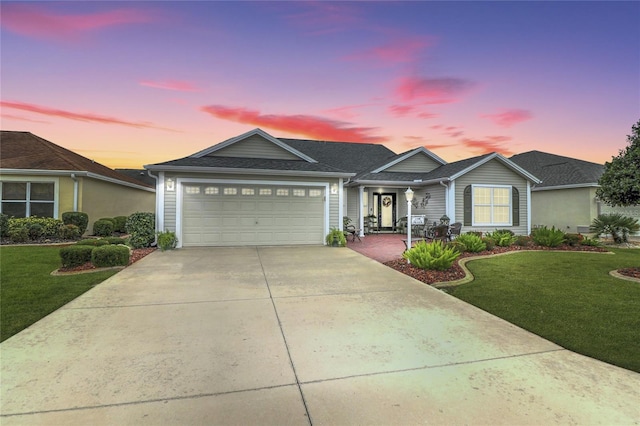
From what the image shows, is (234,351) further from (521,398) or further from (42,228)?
(42,228)

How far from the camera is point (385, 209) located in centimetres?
1686

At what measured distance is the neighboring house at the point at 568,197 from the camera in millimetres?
15602

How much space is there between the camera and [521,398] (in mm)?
2342

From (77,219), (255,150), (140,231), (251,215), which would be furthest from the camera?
(77,219)

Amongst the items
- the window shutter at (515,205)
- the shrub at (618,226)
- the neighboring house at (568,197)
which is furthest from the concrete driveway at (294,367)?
the neighboring house at (568,197)

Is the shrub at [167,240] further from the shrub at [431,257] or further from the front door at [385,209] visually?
the front door at [385,209]

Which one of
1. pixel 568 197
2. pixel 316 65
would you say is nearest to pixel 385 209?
pixel 316 65

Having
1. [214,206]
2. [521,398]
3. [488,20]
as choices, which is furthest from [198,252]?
[488,20]

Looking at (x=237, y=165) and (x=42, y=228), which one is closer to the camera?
(x=237, y=165)

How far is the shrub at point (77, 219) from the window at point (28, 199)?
122 cm

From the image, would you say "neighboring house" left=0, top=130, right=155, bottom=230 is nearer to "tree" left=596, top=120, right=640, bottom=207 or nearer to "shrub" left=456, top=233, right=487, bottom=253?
"shrub" left=456, top=233, right=487, bottom=253

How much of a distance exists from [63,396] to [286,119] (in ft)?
51.8

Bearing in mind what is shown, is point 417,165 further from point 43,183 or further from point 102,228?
point 43,183

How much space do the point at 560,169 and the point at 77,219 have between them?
84.8ft
